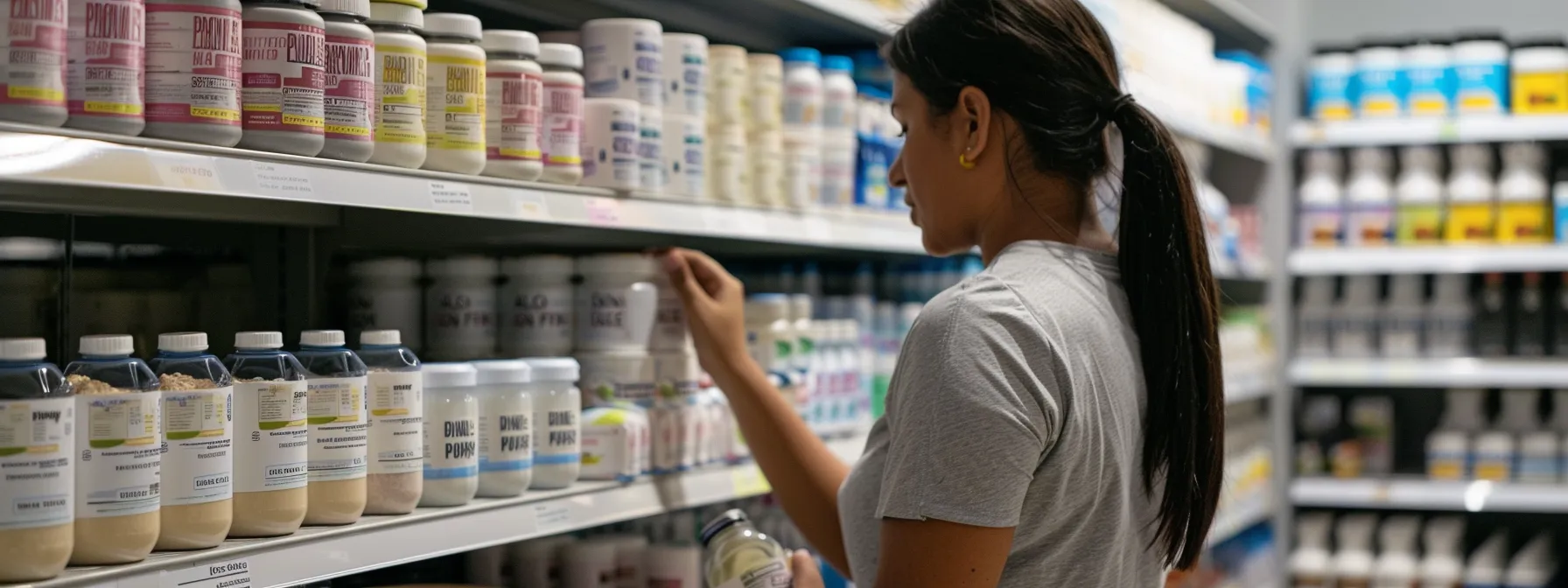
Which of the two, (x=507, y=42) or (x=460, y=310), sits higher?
(x=507, y=42)

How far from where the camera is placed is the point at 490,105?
1.66 m

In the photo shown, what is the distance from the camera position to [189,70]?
1.26 m

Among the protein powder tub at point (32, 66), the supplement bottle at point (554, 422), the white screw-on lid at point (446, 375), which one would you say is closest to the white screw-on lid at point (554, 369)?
the supplement bottle at point (554, 422)

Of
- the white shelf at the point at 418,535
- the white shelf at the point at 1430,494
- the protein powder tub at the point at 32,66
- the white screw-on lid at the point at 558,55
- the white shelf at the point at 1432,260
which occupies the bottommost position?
the white shelf at the point at 1430,494

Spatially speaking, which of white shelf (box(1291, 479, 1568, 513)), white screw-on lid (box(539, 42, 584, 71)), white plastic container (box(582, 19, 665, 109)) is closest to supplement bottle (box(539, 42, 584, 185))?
white screw-on lid (box(539, 42, 584, 71))

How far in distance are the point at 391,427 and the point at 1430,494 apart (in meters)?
3.74

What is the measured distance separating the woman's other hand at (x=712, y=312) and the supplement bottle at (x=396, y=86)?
555mm

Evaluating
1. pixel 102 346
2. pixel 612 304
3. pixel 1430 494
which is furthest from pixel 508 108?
pixel 1430 494

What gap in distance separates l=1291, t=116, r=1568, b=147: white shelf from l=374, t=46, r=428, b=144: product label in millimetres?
3569

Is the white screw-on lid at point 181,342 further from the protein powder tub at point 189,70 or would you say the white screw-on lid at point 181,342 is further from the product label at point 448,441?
the product label at point 448,441

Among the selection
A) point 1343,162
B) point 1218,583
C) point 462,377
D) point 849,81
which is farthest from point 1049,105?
point 1343,162

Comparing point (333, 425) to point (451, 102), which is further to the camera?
point (451, 102)

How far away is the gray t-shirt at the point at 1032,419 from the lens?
1.36 m

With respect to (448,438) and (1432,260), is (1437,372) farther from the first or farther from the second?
(448,438)
